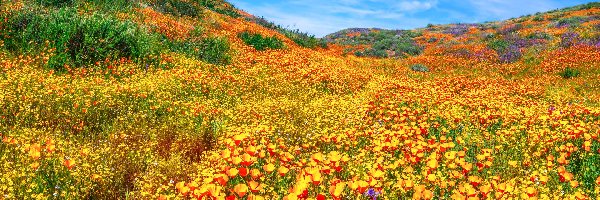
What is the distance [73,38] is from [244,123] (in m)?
6.62

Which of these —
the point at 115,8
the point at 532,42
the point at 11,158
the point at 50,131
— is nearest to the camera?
the point at 11,158

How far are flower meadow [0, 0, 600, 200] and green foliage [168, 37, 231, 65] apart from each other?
7 cm

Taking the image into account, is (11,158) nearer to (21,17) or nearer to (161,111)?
(161,111)

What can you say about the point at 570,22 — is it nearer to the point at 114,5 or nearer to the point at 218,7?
the point at 218,7

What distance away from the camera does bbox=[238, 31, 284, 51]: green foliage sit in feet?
63.3

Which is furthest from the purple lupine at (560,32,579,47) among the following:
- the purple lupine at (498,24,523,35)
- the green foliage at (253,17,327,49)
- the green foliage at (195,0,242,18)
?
the green foliage at (195,0,242,18)

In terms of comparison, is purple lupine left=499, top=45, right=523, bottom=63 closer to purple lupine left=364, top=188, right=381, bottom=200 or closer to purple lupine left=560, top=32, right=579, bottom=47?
purple lupine left=560, top=32, right=579, bottom=47

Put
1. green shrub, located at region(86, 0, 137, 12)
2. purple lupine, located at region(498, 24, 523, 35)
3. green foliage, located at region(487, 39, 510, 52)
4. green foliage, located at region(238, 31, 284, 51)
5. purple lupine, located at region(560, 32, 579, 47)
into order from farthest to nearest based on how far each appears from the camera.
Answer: purple lupine, located at region(498, 24, 523, 35), green foliage, located at region(487, 39, 510, 52), purple lupine, located at region(560, 32, 579, 47), green foliage, located at region(238, 31, 284, 51), green shrub, located at region(86, 0, 137, 12)

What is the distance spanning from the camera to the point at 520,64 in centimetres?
2152

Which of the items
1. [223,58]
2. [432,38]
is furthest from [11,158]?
[432,38]

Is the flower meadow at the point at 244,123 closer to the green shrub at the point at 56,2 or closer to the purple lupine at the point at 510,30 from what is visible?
the green shrub at the point at 56,2

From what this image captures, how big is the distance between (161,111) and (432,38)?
3588 centimetres

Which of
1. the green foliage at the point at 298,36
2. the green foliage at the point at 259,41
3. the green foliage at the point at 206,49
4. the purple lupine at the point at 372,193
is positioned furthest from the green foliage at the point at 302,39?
the purple lupine at the point at 372,193

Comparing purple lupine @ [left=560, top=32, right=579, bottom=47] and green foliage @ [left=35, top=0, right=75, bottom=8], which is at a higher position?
purple lupine @ [left=560, top=32, right=579, bottom=47]
